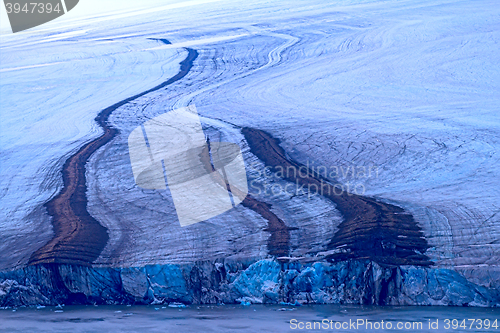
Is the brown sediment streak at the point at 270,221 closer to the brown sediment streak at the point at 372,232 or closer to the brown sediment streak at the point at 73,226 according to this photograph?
the brown sediment streak at the point at 372,232

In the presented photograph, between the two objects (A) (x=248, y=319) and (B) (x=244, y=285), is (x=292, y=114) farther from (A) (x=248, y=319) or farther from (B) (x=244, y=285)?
(A) (x=248, y=319)

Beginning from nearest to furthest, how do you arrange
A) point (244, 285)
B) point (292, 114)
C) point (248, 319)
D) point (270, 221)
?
point (248, 319), point (244, 285), point (270, 221), point (292, 114)

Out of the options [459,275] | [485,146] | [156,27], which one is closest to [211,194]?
[459,275]

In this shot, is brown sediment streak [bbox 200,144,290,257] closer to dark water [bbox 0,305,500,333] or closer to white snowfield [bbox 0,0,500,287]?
white snowfield [bbox 0,0,500,287]

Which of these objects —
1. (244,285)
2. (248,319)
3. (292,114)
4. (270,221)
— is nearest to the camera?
(248,319)

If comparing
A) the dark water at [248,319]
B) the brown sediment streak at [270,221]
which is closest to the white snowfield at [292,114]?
the brown sediment streak at [270,221]

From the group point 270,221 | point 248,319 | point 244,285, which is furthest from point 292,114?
point 248,319
